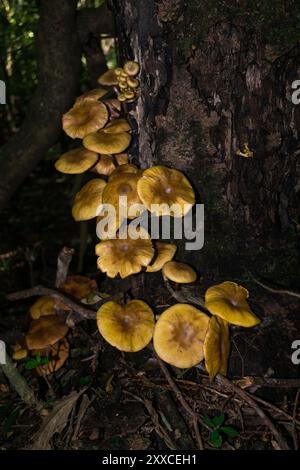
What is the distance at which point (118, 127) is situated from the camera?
3141mm

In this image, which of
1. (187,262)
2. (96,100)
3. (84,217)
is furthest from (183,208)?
(96,100)

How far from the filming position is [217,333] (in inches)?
104

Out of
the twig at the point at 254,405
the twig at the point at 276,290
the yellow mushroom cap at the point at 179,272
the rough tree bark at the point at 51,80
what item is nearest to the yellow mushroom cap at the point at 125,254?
the yellow mushroom cap at the point at 179,272

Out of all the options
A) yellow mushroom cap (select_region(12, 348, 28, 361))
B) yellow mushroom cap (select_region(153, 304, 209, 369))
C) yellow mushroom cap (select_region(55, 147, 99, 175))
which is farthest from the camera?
yellow mushroom cap (select_region(12, 348, 28, 361))

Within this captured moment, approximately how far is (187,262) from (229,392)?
968mm

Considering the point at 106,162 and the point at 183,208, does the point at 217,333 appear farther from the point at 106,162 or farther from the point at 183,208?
the point at 106,162

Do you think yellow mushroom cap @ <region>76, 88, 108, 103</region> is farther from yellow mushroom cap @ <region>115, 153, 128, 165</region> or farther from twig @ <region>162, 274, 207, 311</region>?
twig @ <region>162, 274, 207, 311</region>

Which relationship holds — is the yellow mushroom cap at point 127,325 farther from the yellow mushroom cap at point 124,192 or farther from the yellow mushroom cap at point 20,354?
the yellow mushroom cap at point 20,354

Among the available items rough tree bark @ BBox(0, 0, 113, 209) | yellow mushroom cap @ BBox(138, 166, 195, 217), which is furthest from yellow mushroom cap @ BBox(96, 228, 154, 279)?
rough tree bark @ BBox(0, 0, 113, 209)

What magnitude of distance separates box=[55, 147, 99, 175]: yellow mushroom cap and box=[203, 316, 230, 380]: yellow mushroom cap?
1.52 m

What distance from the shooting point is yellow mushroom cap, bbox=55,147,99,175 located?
3232mm

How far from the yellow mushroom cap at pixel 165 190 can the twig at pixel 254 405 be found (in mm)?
1160

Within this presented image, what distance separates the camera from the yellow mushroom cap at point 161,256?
9.84 ft

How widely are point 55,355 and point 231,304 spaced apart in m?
1.62
